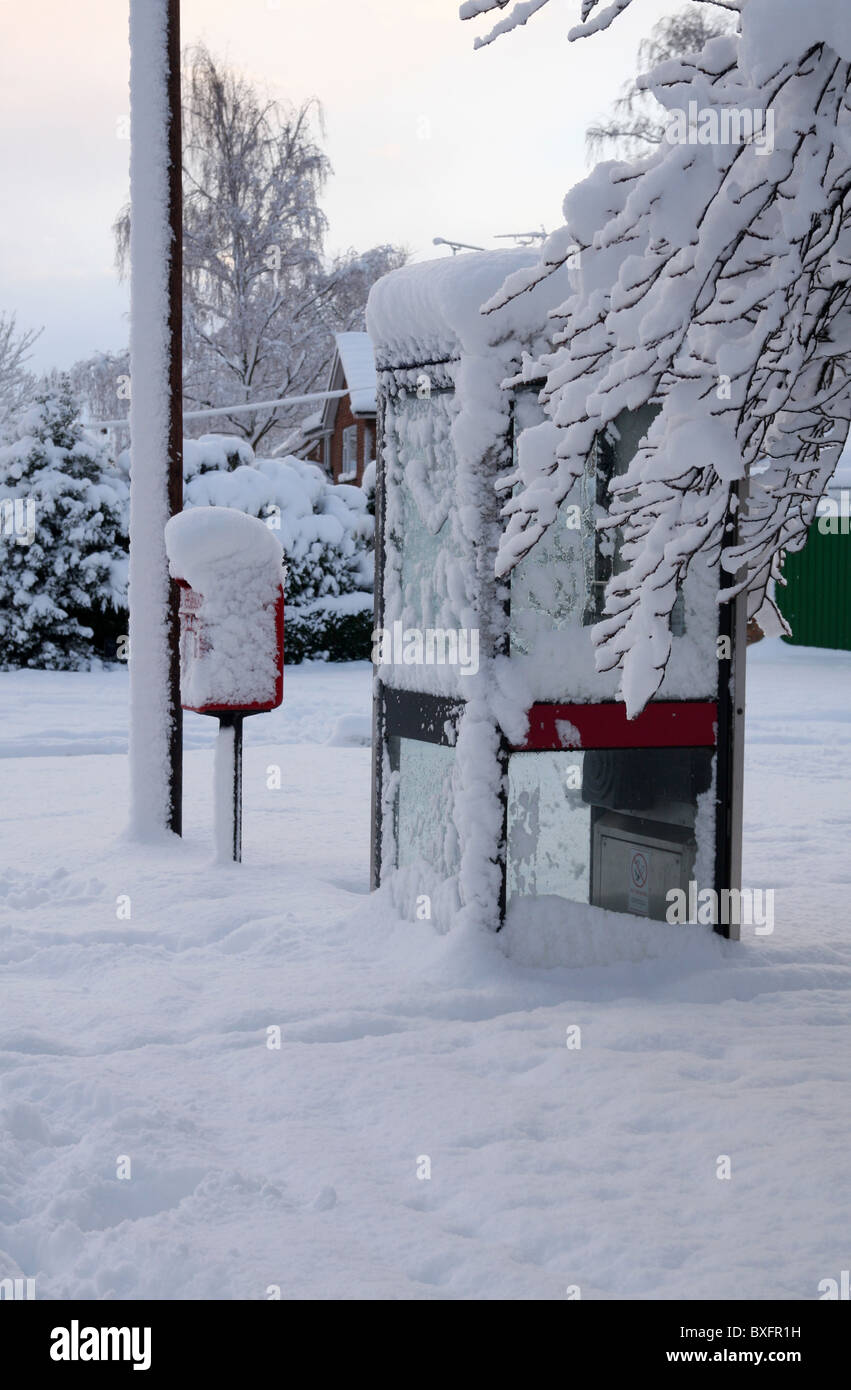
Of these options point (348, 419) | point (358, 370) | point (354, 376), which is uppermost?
point (358, 370)

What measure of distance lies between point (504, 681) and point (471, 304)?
1.26 metres

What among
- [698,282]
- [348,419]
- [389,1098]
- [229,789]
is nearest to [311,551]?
[229,789]

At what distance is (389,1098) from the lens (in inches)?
144

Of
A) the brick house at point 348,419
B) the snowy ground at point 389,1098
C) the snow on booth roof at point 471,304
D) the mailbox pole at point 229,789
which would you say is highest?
the brick house at point 348,419

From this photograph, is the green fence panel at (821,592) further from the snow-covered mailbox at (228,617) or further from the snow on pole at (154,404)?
the snow-covered mailbox at (228,617)

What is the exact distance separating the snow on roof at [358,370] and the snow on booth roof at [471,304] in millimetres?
22825

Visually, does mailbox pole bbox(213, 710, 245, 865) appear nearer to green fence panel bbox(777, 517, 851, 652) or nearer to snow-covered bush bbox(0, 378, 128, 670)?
snow-covered bush bbox(0, 378, 128, 670)

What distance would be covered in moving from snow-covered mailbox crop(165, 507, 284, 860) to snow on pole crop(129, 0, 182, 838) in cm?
58

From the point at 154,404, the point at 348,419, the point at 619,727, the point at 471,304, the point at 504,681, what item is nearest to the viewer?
the point at 471,304

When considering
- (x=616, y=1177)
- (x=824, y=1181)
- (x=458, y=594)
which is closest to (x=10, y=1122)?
(x=616, y=1177)

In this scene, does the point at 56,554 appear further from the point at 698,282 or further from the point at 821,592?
the point at 698,282

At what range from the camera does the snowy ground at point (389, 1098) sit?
280 centimetres

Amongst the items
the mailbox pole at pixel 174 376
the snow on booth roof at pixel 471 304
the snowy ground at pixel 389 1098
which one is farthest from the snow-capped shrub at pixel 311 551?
the snow on booth roof at pixel 471 304
